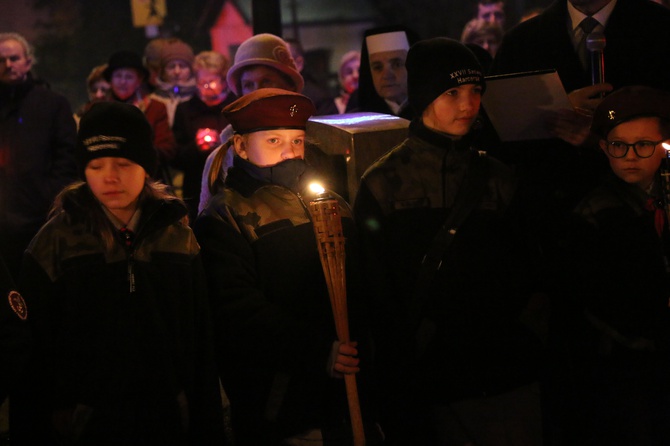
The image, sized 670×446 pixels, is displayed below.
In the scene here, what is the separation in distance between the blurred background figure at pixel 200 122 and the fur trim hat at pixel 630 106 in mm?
3276

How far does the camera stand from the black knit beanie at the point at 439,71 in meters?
3.97

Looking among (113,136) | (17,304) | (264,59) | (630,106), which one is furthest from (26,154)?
(630,106)

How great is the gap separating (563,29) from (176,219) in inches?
96.2

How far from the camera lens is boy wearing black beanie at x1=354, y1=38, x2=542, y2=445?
3.84 m

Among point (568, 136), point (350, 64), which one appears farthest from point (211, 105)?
point (568, 136)

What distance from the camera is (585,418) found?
4281mm

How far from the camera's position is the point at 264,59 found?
570 cm

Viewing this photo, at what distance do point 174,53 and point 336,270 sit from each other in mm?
5800

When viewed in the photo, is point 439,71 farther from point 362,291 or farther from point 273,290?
point 273,290

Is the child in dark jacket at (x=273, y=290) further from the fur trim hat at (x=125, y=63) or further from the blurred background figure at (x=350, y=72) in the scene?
the blurred background figure at (x=350, y=72)

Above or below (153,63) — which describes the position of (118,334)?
below

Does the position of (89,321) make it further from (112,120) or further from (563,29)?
(563,29)

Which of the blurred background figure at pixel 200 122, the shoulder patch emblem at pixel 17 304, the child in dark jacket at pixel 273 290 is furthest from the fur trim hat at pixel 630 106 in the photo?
the blurred background figure at pixel 200 122

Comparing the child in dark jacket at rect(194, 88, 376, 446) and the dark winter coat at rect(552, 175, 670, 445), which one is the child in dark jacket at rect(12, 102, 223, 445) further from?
the dark winter coat at rect(552, 175, 670, 445)
